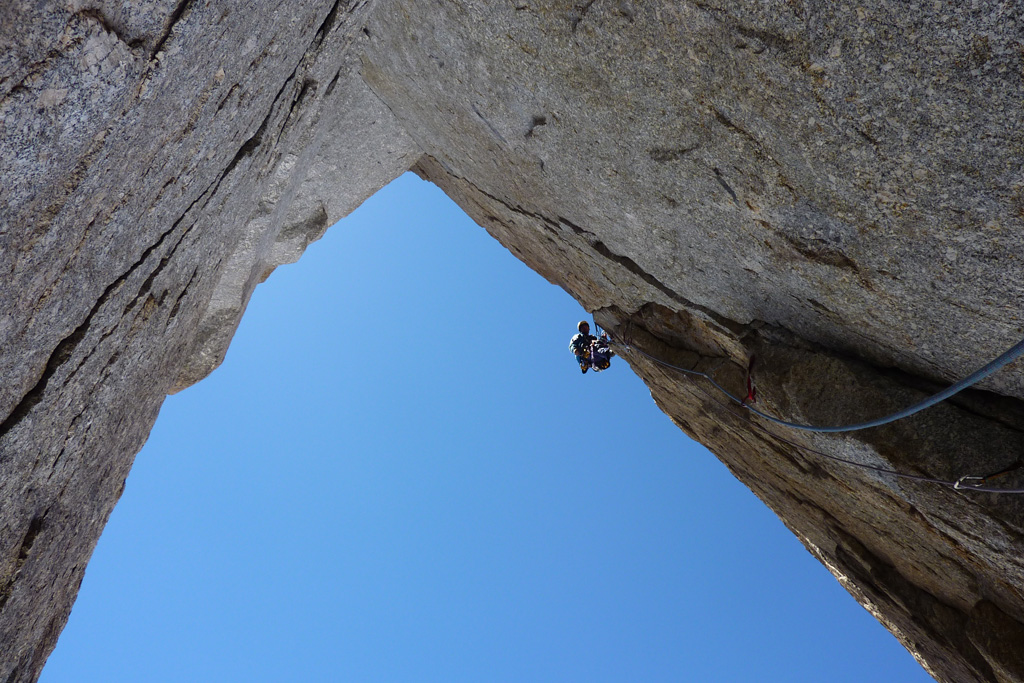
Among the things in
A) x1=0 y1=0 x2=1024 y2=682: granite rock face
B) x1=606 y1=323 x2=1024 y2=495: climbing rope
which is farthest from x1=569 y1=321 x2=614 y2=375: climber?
x1=0 y1=0 x2=1024 y2=682: granite rock face

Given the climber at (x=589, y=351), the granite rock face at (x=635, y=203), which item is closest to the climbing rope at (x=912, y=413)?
the granite rock face at (x=635, y=203)

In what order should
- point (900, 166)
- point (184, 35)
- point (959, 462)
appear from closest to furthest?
point (184, 35) → point (900, 166) → point (959, 462)

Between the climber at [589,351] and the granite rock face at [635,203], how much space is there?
167cm

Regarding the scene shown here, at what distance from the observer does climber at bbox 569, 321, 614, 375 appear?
752cm

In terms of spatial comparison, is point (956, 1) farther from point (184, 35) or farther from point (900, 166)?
point (184, 35)

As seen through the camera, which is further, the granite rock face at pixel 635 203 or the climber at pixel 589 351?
the climber at pixel 589 351

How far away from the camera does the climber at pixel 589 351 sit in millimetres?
7523

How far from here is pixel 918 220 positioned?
2801 millimetres

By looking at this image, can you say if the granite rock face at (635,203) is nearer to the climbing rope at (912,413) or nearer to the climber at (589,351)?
the climbing rope at (912,413)

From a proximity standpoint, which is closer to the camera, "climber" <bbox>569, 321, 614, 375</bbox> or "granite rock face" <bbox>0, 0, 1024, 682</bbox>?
"granite rock face" <bbox>0, 0, 1024, 682</bbox>

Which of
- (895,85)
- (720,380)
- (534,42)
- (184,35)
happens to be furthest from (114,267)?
(720,380)

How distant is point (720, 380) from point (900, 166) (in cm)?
262

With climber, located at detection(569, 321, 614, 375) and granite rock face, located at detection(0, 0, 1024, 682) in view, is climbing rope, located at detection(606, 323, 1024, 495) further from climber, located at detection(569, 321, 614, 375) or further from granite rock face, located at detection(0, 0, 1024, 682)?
climber, located at detection(569, 321, 614, 375)

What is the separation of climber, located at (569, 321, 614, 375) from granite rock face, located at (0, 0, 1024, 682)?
1.67 metres
